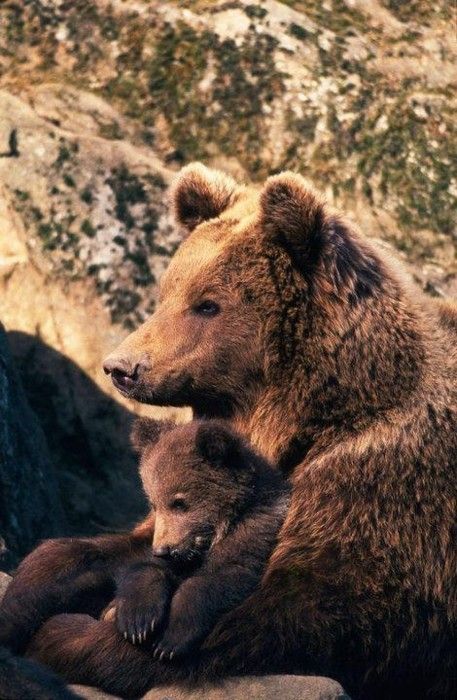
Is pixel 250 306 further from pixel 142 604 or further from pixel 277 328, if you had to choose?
pixel 142 604

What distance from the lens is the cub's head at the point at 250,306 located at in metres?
7.70

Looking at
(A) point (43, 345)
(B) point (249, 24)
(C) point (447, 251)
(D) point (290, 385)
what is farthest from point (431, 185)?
(D) point (290, 385)

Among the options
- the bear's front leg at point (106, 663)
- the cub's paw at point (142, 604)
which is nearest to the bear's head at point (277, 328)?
the cub's paw at point (142, 604)

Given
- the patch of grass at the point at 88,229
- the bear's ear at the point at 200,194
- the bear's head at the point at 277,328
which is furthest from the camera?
the patch of grass at the point at 88,229

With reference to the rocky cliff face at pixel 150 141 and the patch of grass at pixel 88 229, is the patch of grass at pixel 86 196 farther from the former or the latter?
the patch of grass at pixel 88 229

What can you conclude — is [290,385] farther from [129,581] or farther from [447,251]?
[447,251]

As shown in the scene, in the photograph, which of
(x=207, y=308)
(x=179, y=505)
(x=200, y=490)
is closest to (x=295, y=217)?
(x=207, y=308)

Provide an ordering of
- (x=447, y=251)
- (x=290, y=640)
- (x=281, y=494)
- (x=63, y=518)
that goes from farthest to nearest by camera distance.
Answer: (x=447, y=251) → (x=63, y=518) → (x=281, y=494) → (x=290, y=640)

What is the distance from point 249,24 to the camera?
13594 millimetres

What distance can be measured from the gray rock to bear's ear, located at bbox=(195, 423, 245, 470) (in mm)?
2030

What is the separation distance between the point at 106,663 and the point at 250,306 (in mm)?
2099

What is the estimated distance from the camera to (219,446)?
7.28 metres

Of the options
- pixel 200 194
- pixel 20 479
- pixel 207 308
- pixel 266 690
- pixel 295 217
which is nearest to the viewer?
pixel 266 690

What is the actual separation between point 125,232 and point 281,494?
5189mm
